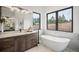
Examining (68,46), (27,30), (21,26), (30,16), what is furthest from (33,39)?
(68,46)

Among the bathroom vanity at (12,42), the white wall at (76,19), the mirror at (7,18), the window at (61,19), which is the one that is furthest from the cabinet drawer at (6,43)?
the white wall at (76,19)

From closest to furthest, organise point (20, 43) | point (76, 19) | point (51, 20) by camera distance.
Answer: point (76, 19) < point (51, 20) < point (20, 43)

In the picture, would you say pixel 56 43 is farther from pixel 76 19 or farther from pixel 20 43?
pixel 20 43

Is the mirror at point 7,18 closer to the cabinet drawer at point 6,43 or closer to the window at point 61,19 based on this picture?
the cabinet drawer at point 6,43

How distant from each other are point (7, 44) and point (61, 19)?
1274 millimetres

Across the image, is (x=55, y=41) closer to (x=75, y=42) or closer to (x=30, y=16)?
(x=75, y=42)

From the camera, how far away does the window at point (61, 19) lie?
1.49 m

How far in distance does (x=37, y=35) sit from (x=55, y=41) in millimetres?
1101

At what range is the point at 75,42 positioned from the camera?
4.59ft

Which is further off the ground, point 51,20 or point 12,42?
point 51,20

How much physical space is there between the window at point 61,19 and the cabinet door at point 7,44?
936mm

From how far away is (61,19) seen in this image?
1625 mm

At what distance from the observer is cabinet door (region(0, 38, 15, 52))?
1454 millimetres

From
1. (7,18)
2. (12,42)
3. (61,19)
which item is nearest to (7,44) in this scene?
(12,42)
